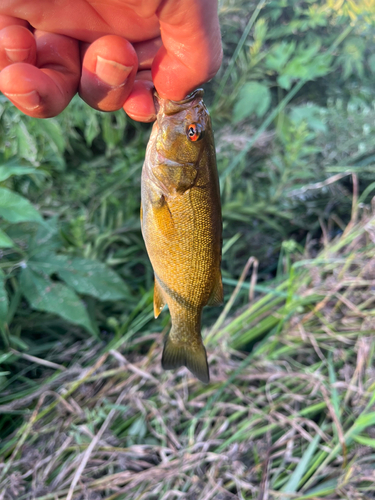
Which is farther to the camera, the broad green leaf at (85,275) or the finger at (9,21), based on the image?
the broad green leaf at (85,275)

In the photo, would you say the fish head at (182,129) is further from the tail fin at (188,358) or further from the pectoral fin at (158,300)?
the tail fin at (188,358)

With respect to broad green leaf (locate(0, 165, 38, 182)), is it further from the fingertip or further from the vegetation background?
the fingertip

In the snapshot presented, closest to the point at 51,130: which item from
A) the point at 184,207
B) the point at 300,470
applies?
the point at 184,207

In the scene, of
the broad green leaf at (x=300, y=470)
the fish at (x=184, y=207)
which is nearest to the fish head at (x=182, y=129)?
the fish at (x=184, y=207)

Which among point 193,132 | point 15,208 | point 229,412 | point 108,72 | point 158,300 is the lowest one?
point 229,412

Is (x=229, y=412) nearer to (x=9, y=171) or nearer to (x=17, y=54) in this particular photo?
(x=9, y=171)

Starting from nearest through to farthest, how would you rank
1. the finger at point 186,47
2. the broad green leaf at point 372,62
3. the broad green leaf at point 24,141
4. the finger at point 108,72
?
1. the finger at point 186,47
2. the finger at point 108,72
3. the broad green leaf at point 24,141
4. the broad green leaf at point 372,62

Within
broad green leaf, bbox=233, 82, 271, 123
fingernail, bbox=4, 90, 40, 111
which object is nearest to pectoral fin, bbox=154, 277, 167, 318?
fingernail, bbox=4, 90, 40, 111
